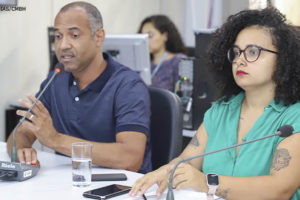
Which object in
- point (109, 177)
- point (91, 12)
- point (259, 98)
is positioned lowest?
point (109, 177)

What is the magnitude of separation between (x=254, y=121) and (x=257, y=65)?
208 mm

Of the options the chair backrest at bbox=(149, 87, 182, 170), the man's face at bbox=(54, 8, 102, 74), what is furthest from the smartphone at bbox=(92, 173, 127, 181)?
the man's face at bbox=(54, 8, 102, 74)

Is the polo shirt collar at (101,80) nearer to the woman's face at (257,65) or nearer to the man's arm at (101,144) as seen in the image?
the man's arm at (101,144)

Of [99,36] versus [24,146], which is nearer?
[24,146]

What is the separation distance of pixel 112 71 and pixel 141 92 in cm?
19

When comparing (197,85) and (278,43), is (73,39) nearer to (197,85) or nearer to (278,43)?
(278,43)

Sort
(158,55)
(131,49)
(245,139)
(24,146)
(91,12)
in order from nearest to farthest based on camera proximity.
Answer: (245,139) → (24,146) → (91,12) → (131,49) → (158,55)

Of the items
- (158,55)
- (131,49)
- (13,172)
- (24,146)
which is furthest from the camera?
(158,55)

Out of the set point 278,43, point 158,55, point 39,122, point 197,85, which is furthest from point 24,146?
point 158,55

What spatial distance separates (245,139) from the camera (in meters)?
1.66

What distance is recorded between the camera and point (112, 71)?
82.2 inches

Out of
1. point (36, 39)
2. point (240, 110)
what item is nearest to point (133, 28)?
point (36, 39)

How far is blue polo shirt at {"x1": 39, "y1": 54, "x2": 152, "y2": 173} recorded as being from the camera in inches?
76.0

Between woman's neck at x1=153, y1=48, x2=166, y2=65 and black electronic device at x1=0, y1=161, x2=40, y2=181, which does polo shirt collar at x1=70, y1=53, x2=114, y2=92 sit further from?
woman's neck at x1=153, y1=48, x2=166, y2=65
